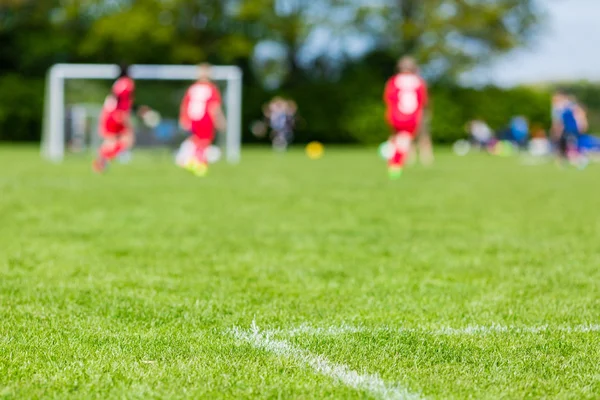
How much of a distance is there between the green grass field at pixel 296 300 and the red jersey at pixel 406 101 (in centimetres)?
510

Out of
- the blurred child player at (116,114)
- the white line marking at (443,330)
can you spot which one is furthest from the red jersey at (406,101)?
the white line marking at (443,330)

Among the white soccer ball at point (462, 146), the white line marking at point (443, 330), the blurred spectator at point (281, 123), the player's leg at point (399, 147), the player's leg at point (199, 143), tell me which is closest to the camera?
the white line marking at point (443, 330)

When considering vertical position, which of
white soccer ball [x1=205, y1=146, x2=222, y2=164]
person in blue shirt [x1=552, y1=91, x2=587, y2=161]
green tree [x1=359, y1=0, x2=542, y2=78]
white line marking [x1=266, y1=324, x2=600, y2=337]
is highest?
green tree [x1=359, y1=0, x2=542, y2=78]

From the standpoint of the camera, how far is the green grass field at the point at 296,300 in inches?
143

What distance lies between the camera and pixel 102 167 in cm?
1767

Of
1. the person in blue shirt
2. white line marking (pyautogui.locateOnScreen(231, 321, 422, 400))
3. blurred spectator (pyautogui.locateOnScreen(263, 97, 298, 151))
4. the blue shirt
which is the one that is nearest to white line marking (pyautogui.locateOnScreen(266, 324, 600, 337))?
white line marking (pyautogui.locateOnScreen(231, 321, 422, 400))

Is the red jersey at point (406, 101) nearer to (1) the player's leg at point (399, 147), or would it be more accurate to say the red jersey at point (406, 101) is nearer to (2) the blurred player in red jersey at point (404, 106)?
(2) the blurred player in red jersey at point (404, 106)

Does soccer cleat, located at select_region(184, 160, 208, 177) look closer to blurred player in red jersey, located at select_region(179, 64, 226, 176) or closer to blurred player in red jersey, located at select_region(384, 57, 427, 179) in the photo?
blurred player in red jersey, located at select_region(179, 64, 226, 176)

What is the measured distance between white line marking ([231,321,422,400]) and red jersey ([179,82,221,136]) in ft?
43.2

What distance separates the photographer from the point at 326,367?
150 inches

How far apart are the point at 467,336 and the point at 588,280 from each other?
6.30ft

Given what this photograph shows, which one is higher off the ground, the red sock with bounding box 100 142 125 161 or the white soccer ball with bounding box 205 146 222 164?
the red sock with bounding box 100 142 125 161

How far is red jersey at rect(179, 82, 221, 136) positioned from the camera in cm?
1756

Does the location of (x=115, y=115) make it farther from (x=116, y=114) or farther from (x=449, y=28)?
(x=449, y=28)
